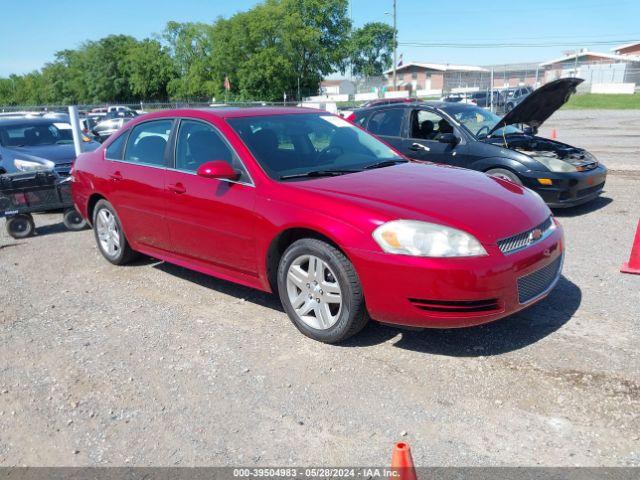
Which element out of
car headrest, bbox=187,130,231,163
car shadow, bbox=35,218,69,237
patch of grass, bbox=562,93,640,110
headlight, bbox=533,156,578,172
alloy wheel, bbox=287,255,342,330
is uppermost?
car headrest, bbox=187,130,231,163

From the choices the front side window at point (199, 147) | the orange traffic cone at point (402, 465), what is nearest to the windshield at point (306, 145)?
the front side window at point (199, 147)

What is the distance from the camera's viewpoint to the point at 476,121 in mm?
8414

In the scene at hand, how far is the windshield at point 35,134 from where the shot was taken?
32.6 feet

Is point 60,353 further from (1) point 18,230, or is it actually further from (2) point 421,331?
(1) point 18,230

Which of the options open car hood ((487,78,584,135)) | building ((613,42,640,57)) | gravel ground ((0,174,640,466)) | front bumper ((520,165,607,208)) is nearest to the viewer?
gravel ground ((0,174,640,466))

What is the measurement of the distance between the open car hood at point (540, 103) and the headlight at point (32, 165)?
6.86 metres

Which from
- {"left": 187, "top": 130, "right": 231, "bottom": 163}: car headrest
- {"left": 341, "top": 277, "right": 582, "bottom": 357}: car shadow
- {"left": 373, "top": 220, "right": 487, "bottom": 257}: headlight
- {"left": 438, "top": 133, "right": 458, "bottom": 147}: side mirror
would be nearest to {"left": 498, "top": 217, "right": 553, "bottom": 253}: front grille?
{"left": 373, "top": 220, "right": 487, "bottom": 257}: headlight

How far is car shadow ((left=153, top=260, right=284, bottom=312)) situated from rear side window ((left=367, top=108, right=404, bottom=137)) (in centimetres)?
405

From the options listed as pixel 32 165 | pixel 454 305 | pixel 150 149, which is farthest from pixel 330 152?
pixel 32 165

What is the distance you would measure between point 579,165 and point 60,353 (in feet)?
21.5

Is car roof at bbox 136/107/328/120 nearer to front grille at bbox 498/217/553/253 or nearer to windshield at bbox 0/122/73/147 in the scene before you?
front grille at bbox 498/217/553/253

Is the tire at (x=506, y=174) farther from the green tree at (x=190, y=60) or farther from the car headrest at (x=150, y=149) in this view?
the green tree at (x=190, y=60)

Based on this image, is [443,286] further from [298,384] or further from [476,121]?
[476,121]

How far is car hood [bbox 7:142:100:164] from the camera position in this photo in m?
9.41
